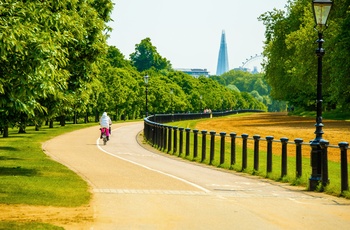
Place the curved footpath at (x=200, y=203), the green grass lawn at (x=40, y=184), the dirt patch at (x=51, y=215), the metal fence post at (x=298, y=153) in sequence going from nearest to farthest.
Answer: the dirt patch at (x=51, y=215), the curved footpath at (x=200, y=203), the green grass lawn at (x=40, y=184), the metal fence post at (x=298, y=153)

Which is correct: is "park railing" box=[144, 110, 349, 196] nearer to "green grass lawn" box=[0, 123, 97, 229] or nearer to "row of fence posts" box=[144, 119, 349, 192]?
"row of fence posts" box=[144, 119, 349, 192]

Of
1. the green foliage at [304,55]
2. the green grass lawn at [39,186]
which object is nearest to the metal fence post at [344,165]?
the green grass lawn at [39,186]

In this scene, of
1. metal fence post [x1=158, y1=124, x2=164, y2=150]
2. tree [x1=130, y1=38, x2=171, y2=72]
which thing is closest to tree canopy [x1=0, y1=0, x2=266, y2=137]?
metal fence post [x1=158, y1=124, x2=164, y2=150]

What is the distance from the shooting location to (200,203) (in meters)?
13.6

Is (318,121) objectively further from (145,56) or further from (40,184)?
(145,56)

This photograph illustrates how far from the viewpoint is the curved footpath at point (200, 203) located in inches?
442

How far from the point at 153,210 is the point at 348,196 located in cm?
516

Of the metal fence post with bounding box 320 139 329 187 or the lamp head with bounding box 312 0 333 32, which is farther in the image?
the lamp head with bounding box 312 0 333 32

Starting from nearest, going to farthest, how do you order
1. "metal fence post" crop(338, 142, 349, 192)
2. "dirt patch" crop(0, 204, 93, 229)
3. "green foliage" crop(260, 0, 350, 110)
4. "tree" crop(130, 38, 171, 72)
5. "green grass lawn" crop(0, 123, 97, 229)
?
"dirt patch" crop(0, 204, 93, 229), "green grass lawn" crop(0, 123, 97, 229), "metal fence post" crop(338, 142, 349, 192), "green foliage" crop(260, 0, 350, 110), "tree" crop(130, 38, 171, 72)

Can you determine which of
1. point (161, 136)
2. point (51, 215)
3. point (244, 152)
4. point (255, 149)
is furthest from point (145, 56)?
point (51, 215)

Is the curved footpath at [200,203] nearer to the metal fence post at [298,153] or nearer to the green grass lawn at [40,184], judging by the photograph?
the green grass lawn at [40,184]

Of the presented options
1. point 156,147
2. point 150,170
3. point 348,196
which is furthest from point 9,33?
point 156,147

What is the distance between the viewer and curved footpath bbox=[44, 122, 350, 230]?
11219 millimetres

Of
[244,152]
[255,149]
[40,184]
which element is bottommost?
[40,184]
